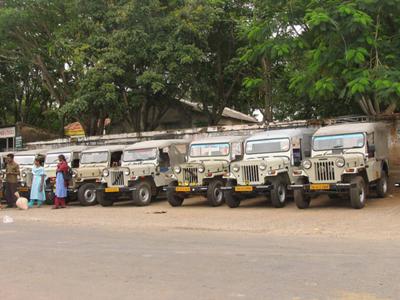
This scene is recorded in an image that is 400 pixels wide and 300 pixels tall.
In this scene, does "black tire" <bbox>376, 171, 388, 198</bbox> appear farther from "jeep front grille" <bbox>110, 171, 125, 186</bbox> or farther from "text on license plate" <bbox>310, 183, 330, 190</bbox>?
"jeep front grille" <bbox>110, 171, 125, 186</bbox>

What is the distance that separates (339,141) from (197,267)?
380 inches

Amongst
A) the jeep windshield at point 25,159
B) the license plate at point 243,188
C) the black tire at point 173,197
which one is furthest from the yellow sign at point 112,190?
the jeep windshield at point 25,159

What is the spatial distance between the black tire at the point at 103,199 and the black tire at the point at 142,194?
1.21m

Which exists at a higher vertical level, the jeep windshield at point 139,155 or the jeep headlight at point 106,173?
the jeep windshield at point 139,155

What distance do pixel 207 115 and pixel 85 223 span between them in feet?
51.7

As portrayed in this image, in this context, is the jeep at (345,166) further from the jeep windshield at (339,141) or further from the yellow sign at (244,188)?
the yellow sign at (244,188)

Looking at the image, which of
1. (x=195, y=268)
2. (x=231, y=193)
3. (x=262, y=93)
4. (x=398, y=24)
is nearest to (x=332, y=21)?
(x=398, y=24)

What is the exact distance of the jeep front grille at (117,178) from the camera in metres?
18.1

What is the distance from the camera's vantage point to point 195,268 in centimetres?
714

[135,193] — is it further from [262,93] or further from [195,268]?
[262,93]

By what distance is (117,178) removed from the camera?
715 inches

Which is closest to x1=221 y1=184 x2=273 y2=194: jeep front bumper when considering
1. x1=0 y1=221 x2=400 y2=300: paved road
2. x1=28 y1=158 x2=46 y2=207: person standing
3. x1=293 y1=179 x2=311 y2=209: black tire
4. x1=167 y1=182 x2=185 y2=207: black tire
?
x1=293 y1=179 x2=311 y2=209: black tire

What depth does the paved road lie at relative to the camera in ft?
19.4

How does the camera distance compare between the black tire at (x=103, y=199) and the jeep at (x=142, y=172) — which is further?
the black tire at (x=103, y=199)
